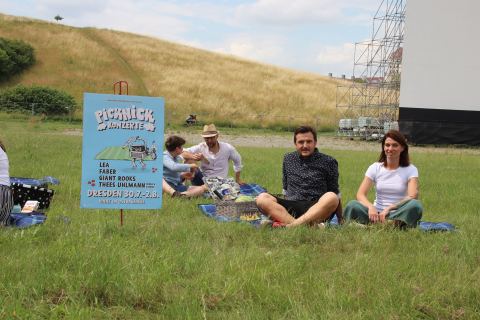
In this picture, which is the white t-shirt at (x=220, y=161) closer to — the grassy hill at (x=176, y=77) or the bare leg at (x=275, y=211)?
the bare leg at (x=275, y=211)

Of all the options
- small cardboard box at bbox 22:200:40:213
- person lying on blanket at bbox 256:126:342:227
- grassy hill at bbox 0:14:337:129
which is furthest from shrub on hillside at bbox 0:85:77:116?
person lying on blanket at bbox 256:126:342:227

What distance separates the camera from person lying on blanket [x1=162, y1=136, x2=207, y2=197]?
850 centimetres

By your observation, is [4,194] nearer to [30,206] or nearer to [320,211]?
[30,206]

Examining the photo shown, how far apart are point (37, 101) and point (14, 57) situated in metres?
14.8

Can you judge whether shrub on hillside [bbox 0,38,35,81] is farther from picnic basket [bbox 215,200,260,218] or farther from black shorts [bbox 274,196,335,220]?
black shorts [bbox 274,196,335,220]

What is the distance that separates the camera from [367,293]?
3893 millimetres

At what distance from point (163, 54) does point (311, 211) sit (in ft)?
195

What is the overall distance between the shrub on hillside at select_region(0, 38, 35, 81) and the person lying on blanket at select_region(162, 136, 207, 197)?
4381cm

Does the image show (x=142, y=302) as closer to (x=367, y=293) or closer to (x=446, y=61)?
(x=367, y=293)

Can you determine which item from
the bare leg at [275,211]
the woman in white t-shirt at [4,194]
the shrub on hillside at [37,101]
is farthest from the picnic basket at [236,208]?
the shrub on hillside at [37,101]

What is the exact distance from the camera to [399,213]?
6219 mm

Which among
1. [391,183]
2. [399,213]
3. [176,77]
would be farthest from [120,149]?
[176,77]

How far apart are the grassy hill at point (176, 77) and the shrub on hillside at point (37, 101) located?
1.14 m

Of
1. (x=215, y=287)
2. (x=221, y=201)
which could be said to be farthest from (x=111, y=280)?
(x=221, y=201)
